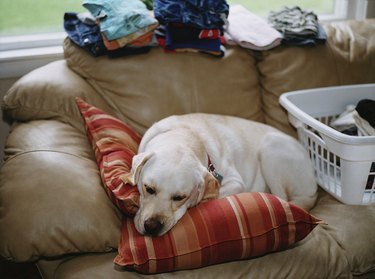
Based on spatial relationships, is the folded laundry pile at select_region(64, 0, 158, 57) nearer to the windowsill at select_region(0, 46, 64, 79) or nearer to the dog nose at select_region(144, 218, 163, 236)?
the windowsill at select_region(0, 46, 64, 79)

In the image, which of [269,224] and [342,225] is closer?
[269,224]

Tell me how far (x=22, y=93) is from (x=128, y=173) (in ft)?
2.20

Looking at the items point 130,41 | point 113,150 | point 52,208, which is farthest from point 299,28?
point 52,208

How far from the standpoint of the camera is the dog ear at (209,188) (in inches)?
62.2

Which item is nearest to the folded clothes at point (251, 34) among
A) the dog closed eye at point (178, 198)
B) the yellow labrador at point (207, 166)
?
the yellow labrador at point (207, 166)

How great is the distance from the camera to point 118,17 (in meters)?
2.00

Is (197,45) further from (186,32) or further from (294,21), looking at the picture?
(294,21)

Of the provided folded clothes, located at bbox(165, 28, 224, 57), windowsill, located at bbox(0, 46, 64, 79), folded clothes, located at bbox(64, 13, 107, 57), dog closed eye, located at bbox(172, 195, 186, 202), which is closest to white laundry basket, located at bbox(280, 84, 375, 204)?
folded clothes, located at bbox(165, 28, 224, 57)

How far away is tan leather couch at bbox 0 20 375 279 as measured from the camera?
56.6 inches

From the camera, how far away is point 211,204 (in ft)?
5.04

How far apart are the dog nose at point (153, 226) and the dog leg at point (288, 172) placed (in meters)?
0.69

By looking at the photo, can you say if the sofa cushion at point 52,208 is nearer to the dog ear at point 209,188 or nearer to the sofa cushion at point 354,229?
the dog ear at point 209,188

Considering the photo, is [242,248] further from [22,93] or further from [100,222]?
[22,93]

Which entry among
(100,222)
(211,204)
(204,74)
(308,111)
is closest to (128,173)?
(100,222)
